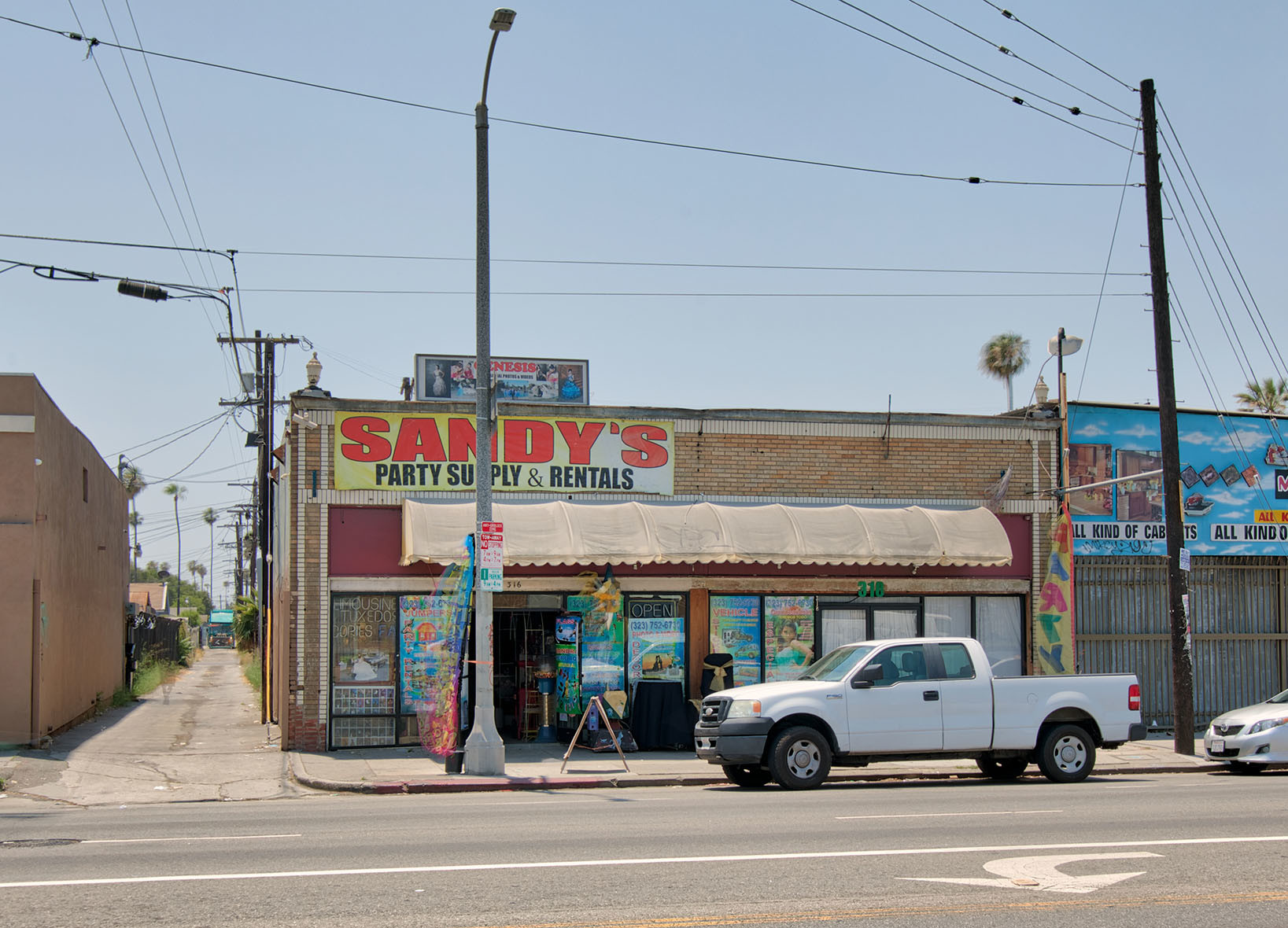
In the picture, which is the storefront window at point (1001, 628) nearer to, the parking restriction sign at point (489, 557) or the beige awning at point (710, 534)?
the beige awning at point (710, 534)

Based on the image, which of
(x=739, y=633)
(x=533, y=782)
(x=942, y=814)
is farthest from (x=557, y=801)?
(x=739, y=633)

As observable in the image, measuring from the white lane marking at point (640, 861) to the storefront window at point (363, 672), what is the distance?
34.2 feet

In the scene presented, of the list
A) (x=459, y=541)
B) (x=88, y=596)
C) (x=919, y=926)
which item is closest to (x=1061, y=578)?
(x=459, y=541)

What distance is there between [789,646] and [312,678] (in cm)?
769

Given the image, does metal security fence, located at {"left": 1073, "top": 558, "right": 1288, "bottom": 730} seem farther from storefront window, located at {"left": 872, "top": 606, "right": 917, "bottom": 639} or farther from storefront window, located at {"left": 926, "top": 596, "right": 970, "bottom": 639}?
storefront window, located at {"left": 872, "top": 606, "right": 917, "bottom": 639}

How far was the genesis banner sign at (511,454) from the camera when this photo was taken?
19.2 metres

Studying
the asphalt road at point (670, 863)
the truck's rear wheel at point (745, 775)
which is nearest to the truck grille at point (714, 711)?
the truck's rear wheel at point (745, 775)

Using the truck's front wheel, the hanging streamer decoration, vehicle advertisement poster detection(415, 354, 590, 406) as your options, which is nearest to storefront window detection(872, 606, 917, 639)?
vehicle advertisement poster detection(415, 354, 590, 406)

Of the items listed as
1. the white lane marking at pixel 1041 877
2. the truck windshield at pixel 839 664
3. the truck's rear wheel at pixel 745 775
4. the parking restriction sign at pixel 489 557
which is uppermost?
the parking restriction sign at pixel 489 557

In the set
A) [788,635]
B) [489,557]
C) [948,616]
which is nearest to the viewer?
[489,557]

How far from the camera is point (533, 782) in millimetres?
15758

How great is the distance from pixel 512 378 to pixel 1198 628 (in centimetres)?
1351

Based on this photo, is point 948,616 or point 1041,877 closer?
point 1041,877

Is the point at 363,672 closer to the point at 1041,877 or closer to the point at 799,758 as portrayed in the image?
the point at 799,758
